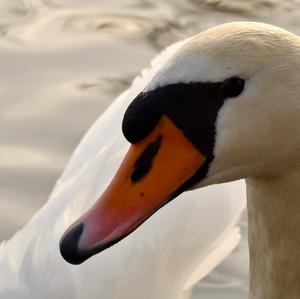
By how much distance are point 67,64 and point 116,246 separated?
2001 mm

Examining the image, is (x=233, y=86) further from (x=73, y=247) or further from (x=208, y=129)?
(x=73, y=247)

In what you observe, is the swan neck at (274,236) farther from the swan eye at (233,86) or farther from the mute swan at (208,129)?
the swan eye at (233,86)

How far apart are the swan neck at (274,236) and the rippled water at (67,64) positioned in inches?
50.9

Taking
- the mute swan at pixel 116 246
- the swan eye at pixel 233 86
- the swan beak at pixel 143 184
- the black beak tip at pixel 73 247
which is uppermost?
the swan eye at pixel 233 86

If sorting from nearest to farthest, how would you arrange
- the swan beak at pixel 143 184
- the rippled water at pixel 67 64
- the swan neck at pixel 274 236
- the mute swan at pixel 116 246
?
→ the swan beak at pixel 143 184, the swan neck at pixel 274 236, the mute swan at pixel 116 246, the rippled water at pixel 67 64

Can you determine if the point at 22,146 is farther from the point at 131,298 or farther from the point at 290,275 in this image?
the point at 290,275

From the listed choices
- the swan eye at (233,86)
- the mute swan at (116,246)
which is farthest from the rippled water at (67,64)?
the swan eye at (233,86)

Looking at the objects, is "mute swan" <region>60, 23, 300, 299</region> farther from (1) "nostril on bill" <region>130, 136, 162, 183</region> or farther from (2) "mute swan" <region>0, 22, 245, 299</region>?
(2) "mute swan" <region>0, 22, 245, 299</region>

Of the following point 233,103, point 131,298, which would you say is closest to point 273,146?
point 233,103

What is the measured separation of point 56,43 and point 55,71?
236 millimetres

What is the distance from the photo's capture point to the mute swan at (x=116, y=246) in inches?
146

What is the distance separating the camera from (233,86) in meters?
2.65

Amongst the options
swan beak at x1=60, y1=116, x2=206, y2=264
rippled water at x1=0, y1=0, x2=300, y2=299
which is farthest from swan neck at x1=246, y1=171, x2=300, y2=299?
rippled water at x1=0, y1=0, x2=300, y2=299

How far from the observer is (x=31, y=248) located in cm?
390
